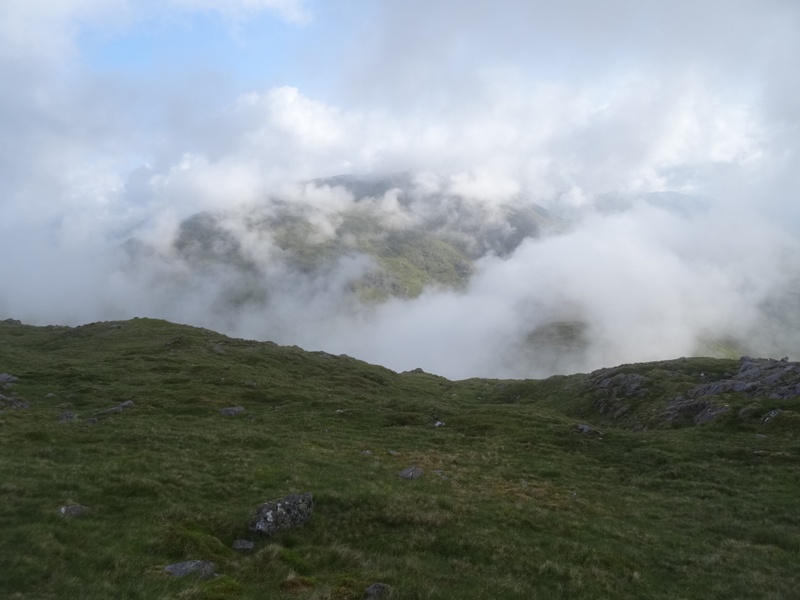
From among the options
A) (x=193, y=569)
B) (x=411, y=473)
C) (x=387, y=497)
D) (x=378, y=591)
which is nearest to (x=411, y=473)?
(x=411, y=473)

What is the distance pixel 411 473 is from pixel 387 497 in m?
7.12

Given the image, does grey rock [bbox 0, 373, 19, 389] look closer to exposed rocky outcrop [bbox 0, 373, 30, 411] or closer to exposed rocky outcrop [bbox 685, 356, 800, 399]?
exposed rocky outcrop [bbox 0, 373, 30, 411]

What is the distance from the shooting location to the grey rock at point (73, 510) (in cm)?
1837

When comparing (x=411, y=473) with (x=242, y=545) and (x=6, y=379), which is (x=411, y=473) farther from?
(x=6, y=379)

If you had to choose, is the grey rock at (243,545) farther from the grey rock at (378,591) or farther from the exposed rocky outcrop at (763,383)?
the exposed rocky outcrop at (763,383)

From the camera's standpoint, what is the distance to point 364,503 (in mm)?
23672

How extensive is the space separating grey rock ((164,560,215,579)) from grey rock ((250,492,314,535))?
4.11m

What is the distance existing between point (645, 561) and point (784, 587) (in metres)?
4.82

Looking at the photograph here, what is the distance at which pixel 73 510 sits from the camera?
61.8 feet

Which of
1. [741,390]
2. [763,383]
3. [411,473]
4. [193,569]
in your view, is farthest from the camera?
[741,390]

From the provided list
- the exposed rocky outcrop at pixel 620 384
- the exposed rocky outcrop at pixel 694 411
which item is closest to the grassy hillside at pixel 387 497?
the exposed rocky outcrop at pixel 694 411

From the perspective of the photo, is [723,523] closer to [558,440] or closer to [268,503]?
[558,440]

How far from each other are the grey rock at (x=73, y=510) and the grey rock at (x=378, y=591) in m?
12.3

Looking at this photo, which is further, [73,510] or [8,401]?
[8,401]
